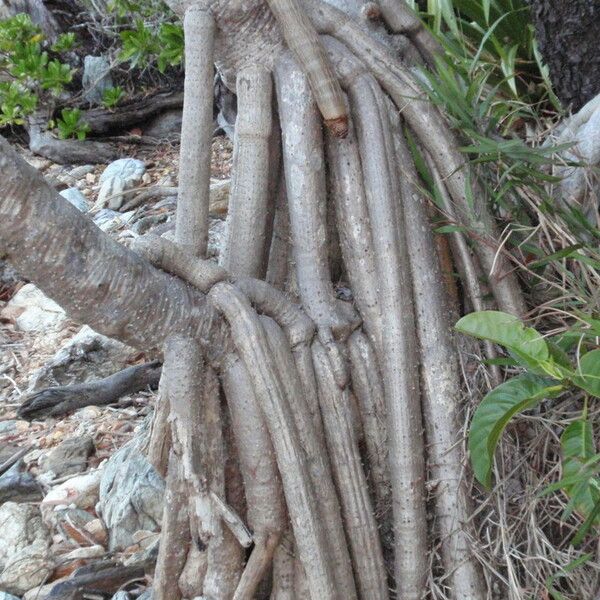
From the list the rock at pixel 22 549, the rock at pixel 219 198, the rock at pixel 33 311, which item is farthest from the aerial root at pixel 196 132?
the rock at pixel 33 311

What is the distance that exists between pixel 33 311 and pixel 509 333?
3362mm

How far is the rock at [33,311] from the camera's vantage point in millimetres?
4781

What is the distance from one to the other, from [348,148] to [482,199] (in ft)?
1.27

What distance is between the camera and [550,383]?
7.23 feet

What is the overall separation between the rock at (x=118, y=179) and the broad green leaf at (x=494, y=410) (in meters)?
3.74

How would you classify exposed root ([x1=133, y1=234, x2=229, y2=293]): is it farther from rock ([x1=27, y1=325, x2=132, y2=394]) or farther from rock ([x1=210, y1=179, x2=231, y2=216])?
rock ([x1=210, y1=179, x2=231, y2=216])

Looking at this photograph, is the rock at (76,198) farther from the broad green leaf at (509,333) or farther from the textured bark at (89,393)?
the broad green leaf at (509,333)

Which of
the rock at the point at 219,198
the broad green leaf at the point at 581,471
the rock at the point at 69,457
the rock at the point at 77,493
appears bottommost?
the broad green leaf at the point at 581,471

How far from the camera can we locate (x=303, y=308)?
8.10 ft

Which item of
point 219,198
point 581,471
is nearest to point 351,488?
point 581,471

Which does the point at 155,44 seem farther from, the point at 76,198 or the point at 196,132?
the point at 196,132

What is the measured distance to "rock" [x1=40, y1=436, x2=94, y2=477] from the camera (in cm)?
342

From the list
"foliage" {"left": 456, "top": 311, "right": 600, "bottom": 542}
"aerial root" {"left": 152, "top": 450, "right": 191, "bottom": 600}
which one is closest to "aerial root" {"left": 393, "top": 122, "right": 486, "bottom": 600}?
"foliage" {"left": 456, "top": 311, "right": 600, "bottom": 542}

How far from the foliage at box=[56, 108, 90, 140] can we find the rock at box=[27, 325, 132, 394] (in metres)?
2.46
